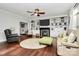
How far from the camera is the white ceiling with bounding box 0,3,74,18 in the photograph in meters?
2.16

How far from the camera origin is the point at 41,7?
223cm

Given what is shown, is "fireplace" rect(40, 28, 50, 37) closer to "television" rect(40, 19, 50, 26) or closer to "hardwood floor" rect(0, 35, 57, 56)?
"television" rect(40, 19, 50, 26)

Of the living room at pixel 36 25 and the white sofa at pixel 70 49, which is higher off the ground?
the living room at pixel 36 25

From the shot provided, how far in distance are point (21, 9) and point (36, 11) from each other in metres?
0.37

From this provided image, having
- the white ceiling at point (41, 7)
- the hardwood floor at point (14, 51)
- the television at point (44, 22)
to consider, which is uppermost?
the white ceiling at point (41, 7)

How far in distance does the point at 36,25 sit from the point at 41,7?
497 mm

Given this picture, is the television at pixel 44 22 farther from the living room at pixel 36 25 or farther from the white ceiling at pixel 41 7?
the white ceiling at pixel 41 7

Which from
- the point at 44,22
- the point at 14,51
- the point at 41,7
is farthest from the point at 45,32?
the point at 14,51

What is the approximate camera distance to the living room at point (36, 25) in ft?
7.18

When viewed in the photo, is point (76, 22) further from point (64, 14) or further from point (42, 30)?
point (42, 30)

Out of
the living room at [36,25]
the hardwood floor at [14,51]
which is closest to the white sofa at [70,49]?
the living room at [36,25]

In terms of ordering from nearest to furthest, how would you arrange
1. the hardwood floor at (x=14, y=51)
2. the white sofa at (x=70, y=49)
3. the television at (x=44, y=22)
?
the white sofa at (x=70, y=49), the hardwood floor at (x=14, y=51), the television at (x=44, y=22)

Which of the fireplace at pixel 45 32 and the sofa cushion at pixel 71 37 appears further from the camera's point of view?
the fireplace at pixel 45 32

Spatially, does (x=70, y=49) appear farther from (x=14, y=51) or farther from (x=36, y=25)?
(x=14, y=51)
